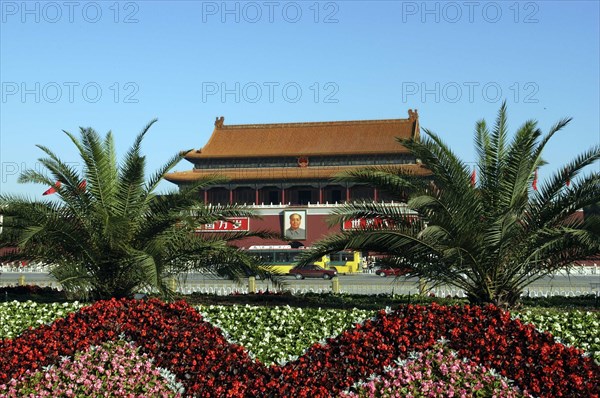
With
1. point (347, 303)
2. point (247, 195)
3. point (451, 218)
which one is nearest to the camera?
point (451, 218)

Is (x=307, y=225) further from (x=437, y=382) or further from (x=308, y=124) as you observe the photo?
(x=437, y=382)

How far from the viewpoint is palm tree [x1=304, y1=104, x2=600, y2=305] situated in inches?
351

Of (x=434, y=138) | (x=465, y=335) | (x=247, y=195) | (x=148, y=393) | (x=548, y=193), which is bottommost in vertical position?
(x=148, y=393)

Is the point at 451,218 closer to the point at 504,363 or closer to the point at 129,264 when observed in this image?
the point at 504,363

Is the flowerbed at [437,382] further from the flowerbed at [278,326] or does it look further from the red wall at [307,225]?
the red wall at [307,225]

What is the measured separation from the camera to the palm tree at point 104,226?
32.9 feet

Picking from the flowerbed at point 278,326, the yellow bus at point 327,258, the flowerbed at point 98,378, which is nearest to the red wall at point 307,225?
the yellow bus at point 327,258

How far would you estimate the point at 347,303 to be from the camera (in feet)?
34.9

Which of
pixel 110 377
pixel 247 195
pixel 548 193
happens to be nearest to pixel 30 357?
pixel 110 377

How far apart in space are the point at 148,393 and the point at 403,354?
2.17 metres

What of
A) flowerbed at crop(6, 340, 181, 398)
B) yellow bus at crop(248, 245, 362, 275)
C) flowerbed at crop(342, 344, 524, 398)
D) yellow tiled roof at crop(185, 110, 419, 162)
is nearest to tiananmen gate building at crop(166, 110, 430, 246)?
yellow tiled roof at crop(185, 110, 419, 162)

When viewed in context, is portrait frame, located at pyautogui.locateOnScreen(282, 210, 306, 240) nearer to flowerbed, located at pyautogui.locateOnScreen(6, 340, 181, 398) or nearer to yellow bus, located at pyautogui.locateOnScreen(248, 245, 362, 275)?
yellow bus, located at pyautogui.locateOnScreen(248, 245, 362, 275)

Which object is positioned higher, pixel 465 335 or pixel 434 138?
pixel 434 138

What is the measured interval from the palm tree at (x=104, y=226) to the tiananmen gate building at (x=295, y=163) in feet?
106
